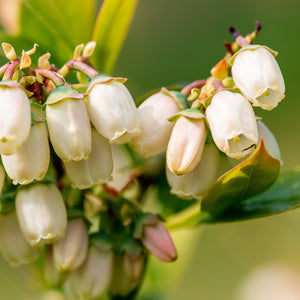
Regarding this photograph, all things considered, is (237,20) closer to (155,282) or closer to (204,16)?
(204,16)

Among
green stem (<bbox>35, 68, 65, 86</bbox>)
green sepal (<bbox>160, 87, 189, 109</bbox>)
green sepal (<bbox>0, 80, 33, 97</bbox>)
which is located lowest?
green sepal (<bbox>160, 87, 189, 109</bbox>)

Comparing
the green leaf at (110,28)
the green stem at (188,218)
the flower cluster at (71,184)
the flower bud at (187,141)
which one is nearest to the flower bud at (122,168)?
the flower cluster at (71,184)

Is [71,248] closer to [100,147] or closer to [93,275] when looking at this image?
[93,275]

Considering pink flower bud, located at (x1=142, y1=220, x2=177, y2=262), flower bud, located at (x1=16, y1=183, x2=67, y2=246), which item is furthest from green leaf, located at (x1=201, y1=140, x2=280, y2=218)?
flower bud, located at (x1=16, y1=183, x2=67, y2=246)

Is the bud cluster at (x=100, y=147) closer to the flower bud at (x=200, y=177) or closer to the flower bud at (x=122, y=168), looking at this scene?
the flower bud at (x=200, y=177)

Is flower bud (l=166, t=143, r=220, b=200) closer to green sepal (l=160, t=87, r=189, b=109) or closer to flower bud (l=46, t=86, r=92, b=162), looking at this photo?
green sepal (l=160, t=87, r=189, b=109)

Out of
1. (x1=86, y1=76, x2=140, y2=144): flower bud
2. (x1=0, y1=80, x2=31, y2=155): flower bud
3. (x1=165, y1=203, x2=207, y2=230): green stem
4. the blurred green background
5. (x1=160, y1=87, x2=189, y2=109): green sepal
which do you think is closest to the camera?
(x1=0, y1=80, x2=31, y2=155): flower bud

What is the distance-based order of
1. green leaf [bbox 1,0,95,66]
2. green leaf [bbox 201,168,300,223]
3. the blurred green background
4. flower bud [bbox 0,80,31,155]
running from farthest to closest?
1. the blurred green background
2. green leaf [bbox 1,0,95,66]
3. green leaf [bbox 201,168,300,223]
4. flower bud [bbox 0,80,31,155]
